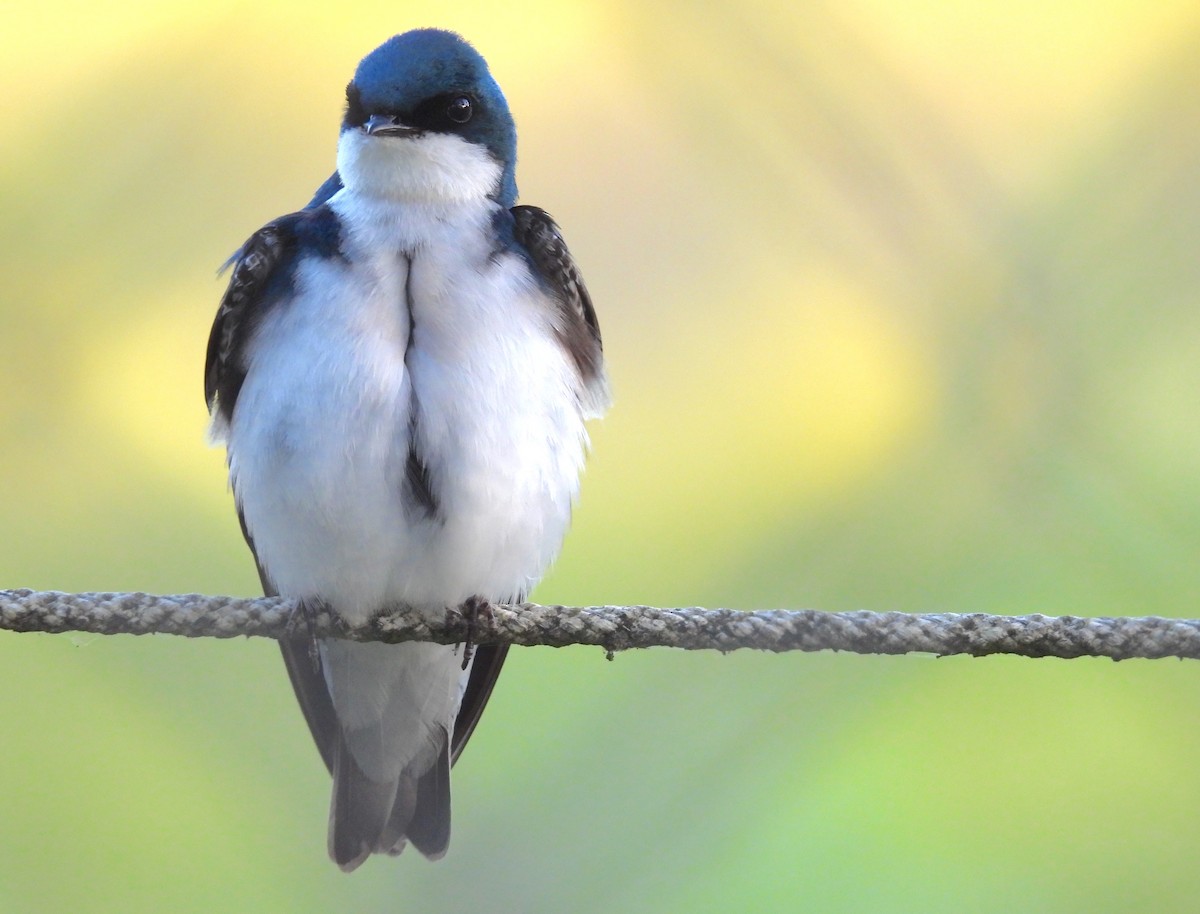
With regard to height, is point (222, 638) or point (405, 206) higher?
point (405, 206)

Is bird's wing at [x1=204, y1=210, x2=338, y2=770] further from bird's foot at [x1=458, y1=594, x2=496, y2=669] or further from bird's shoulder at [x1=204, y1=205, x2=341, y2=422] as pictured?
bird's foot at [x1=458, y1=594, x2=496, y2=669]

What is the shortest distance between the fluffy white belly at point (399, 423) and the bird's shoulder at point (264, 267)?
0.05 feet

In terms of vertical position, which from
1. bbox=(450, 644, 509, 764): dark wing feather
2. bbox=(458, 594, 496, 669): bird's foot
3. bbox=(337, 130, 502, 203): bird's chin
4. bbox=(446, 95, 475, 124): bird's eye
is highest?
bbox=(446, 95, 475, 124): bird's eye

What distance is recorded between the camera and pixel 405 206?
3.36 feet

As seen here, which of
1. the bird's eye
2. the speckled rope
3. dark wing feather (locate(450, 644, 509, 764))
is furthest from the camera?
dark wing feather (locate(450, 644, 509, 764))

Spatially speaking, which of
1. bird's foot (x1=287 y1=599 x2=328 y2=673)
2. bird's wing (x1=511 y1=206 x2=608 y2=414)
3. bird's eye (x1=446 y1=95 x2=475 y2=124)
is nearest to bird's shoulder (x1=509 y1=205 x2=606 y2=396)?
bird's wing (x1=511 y1=206 x2=608 y2=414)

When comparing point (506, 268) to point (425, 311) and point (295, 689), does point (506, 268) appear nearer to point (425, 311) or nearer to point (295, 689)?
point (425, 311)

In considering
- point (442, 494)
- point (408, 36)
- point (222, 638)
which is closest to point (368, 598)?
point (442, 494)

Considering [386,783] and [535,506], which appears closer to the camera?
[535,506]

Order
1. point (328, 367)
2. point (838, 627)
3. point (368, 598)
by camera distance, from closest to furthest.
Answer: point (838, 627) → point (328, 367) → point (368, 598)

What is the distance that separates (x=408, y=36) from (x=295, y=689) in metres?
0.56

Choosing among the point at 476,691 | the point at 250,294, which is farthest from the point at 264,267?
the point at 476,691

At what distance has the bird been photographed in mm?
965

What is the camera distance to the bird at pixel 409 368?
0.97 metres
